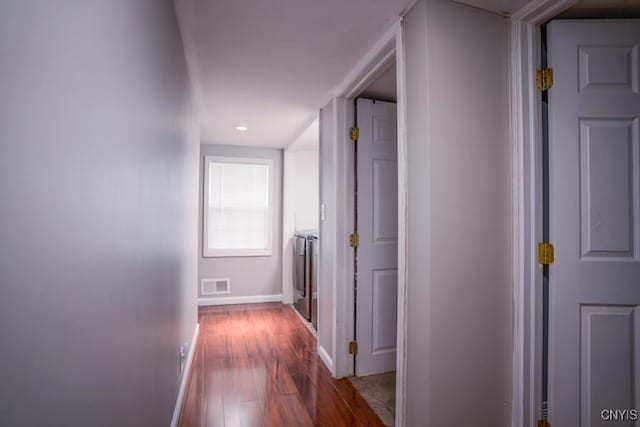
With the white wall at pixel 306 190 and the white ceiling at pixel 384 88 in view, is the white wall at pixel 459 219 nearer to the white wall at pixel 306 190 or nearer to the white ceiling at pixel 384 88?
the white ceiling at pixel 384 88

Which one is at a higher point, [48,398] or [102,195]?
[102,195]

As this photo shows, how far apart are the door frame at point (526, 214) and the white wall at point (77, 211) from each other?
160cm

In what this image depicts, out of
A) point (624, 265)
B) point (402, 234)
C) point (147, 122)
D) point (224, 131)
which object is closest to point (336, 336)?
point (402, 234)

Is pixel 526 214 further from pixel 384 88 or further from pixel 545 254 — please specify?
pixel 384 88

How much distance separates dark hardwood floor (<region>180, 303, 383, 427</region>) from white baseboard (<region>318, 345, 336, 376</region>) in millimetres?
38

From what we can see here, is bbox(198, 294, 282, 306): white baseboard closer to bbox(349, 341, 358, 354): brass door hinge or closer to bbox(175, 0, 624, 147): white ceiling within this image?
bbox(349, 341, 358, 354): brass door hinge

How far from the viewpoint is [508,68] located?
159 centimetres

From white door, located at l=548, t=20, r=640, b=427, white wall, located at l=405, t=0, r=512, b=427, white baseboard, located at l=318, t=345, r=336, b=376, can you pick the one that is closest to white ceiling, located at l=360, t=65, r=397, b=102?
white wall, located at l=405, t=0, r=512, b=427

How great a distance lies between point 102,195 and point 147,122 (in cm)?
54

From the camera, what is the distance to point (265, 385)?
2438 millimetres

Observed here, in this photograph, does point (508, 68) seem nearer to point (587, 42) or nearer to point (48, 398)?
point (587, 42)

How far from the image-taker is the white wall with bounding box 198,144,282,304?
4656mm

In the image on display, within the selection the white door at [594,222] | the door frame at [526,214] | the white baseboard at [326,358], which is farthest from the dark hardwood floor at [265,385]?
the white door at [594,222]

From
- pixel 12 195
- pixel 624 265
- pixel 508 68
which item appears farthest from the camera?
pixel 508 68
